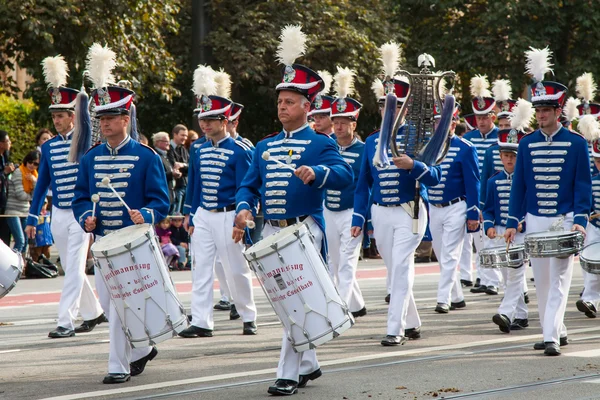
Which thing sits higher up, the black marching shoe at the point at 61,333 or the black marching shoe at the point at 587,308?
the black marching shoe at the point at 587,308

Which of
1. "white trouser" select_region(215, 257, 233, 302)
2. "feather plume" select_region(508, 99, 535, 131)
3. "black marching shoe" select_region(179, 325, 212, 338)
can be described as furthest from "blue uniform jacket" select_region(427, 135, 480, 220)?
"black marching shoe" select_region(179, 325, 212, 338)

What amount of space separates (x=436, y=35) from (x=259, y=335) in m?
24.2

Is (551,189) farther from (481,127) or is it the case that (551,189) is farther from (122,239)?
(481,127)

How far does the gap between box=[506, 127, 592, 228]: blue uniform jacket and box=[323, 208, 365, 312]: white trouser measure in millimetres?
2825

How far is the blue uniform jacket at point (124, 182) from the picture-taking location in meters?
9.14

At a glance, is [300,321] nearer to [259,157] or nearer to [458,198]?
[259,157]

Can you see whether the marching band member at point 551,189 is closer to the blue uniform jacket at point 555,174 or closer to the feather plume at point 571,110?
the blue uniform jacket at point 555,174

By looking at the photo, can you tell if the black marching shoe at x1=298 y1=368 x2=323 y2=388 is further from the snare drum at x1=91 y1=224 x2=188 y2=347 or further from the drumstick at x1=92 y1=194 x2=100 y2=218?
the drumstick at x1=92 y1=194 x2=100 y2=218

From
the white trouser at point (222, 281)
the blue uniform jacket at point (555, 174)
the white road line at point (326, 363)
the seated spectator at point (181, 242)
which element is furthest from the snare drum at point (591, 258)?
the seated spectator at point (181, 242)

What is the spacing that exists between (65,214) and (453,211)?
14.7 feet

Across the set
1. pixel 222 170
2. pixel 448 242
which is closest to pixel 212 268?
pixel 222 170

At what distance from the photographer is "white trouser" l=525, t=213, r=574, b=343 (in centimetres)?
980

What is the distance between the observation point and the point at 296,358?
322 inches

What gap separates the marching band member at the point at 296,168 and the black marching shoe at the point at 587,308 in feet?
16.3
